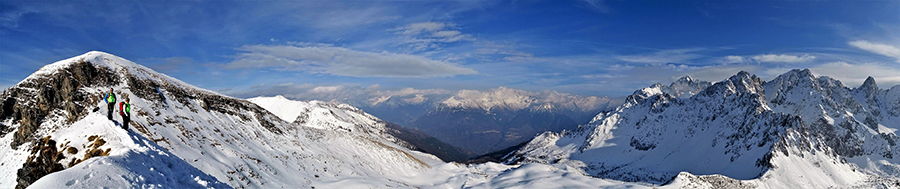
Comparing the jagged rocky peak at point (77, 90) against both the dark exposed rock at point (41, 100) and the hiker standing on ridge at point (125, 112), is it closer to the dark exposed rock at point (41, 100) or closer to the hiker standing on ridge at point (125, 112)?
the dark exposed rock at point (41, 100)

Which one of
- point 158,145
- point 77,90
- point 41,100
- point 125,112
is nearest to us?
point 158,145

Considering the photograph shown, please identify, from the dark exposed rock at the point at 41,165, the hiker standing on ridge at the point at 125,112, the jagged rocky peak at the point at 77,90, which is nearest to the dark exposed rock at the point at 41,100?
the jagged rocky peak at the point at 77,90

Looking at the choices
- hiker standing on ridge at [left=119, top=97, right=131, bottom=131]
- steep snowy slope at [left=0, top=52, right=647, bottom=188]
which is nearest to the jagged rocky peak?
steep snowy slope at [left=0, top=52, right=647, bottom=188]

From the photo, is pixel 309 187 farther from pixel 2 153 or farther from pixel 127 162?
pixel 127 162

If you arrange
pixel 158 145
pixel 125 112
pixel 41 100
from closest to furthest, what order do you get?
pixel 158 145 < pixel 125 112 < pixel 41 100

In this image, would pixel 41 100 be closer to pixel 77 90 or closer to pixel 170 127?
pixel 77 90

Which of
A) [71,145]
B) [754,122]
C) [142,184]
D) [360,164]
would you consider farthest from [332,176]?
[754,122]

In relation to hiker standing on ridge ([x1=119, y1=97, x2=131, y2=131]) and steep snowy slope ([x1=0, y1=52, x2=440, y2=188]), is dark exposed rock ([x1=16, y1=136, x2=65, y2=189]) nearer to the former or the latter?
steep snowy slope ([x1=0, y1=52, x2=440, y2=188])

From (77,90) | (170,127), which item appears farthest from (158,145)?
(77,90)
